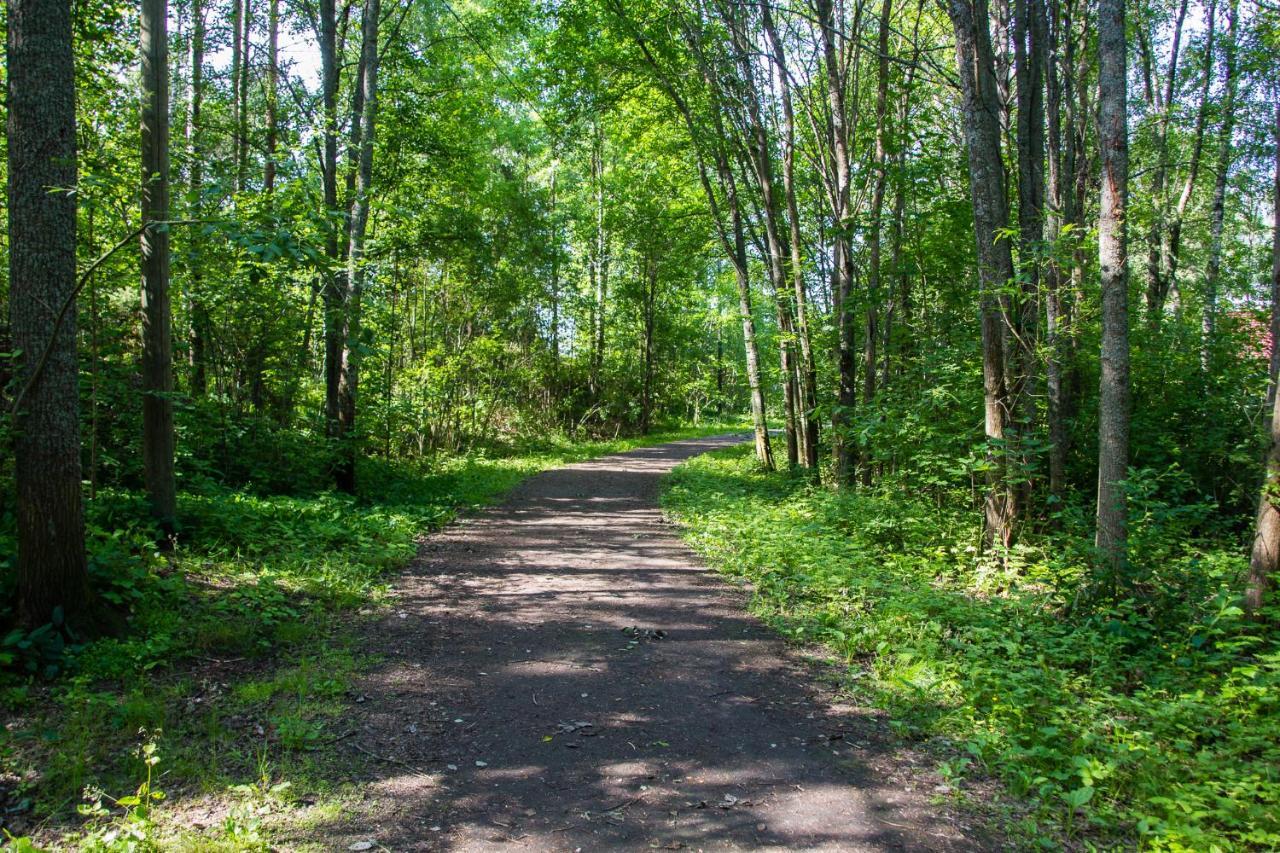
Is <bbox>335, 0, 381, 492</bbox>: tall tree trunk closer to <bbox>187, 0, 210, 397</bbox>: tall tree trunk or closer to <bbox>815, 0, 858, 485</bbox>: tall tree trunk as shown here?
<bbox>187, 0, 210, 397</bbox>: tall tree trunk

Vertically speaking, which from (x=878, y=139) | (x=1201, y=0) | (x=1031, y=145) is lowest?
(x=1031, y=145)

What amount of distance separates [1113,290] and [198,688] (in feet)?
24.2

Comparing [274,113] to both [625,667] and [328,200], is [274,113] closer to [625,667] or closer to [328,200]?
[328,200]

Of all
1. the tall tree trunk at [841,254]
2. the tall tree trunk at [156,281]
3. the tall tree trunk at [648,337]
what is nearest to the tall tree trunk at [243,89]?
the tall tree trunk at [156,281]

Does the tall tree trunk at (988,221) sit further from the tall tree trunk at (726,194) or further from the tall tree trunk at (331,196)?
the tall tree trunk at (331,196)

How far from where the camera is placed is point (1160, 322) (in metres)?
11.6

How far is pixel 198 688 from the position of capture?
4.49m

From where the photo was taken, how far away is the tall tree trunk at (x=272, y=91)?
10953 millimetres

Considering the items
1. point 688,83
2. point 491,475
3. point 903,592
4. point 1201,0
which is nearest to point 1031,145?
point 903,592

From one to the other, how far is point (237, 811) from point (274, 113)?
1200cm

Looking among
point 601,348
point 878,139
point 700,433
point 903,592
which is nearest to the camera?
point 903,592

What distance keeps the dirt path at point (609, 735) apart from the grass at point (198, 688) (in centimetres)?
35

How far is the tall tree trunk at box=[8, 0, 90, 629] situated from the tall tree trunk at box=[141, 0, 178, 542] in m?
2.05

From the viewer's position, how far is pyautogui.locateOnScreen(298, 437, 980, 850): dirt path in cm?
319
